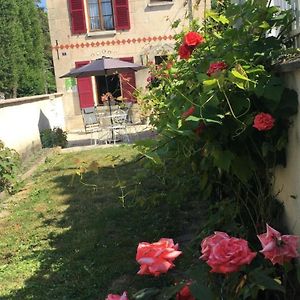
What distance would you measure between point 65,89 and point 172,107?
1523 cm

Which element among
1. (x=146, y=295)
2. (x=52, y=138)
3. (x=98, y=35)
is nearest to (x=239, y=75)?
(x=146, y=295)

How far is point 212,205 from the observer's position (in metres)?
3.21

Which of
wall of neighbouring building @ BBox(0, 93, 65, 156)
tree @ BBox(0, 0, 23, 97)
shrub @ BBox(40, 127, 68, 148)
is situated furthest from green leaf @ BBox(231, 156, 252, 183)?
tree @ BBox(0, 0, 23, 97)

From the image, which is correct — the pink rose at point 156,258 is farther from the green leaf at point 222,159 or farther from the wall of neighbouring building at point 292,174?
the wall of neighbouring building at point 292,174

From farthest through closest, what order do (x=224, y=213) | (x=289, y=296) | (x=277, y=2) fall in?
(x=277, y=2), (x=224, y=213), (x=289, y=296)

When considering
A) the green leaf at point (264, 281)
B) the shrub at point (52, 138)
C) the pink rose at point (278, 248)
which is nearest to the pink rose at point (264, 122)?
the pink rose at point (278, 248)

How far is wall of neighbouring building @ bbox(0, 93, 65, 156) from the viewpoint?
30.1ft

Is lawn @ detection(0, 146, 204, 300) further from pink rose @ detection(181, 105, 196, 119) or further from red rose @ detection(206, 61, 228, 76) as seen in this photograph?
red rose @ detection(206, 61, 228, 76)

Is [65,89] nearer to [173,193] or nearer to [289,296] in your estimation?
[173,193]

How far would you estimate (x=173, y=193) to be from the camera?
3420 millimetres

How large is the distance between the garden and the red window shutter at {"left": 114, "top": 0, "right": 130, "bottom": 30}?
13.2m

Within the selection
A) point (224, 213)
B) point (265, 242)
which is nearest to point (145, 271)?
point (265, 242)

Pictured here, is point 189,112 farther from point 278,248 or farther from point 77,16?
point 77,16

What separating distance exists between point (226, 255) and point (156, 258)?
276 millimetres
